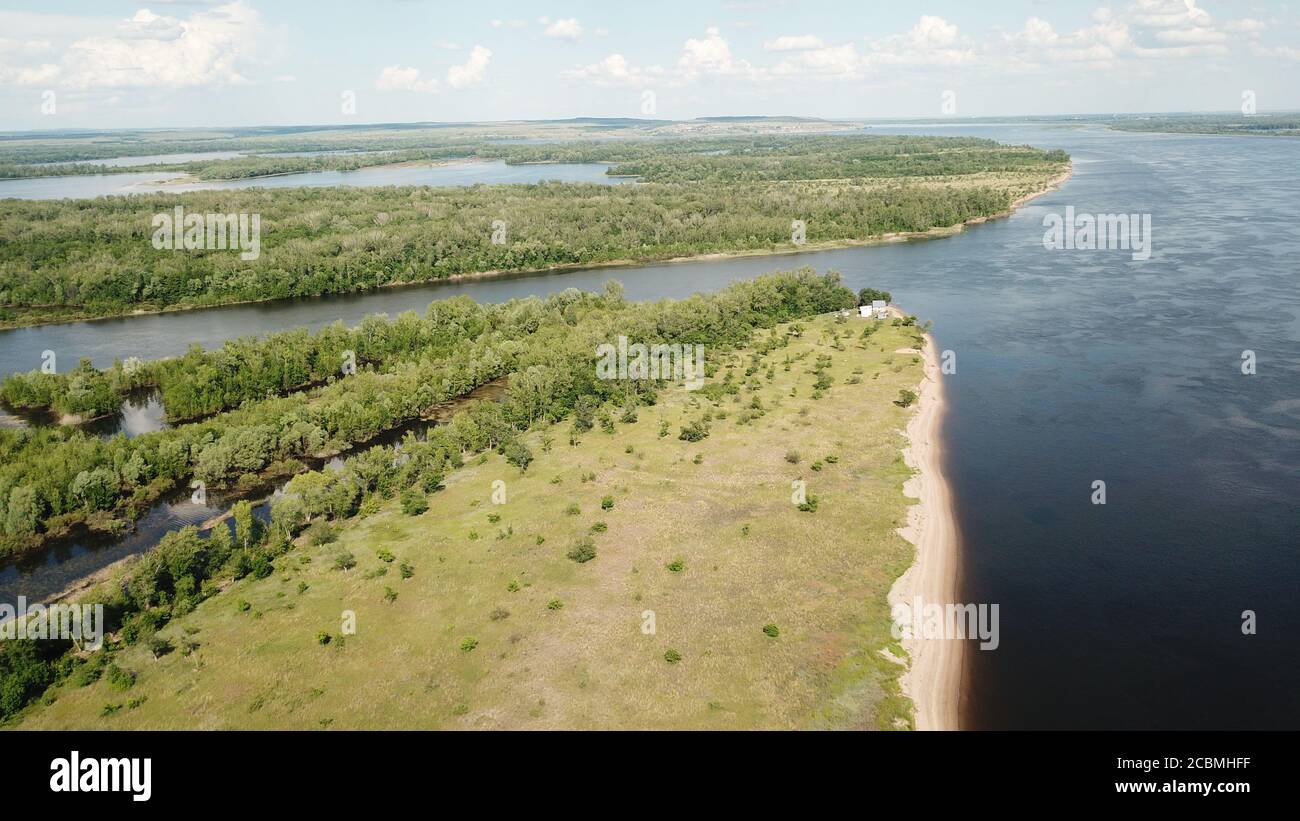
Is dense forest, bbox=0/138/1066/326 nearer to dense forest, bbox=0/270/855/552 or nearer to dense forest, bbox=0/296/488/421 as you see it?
dense forest, bbox=0/296/488/421

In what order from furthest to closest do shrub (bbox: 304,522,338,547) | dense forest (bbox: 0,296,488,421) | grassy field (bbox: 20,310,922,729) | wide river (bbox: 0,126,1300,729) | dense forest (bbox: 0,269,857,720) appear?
dense forest (bbox: 0,296,488,421)
shrub (bbox: 304,522,338,547)
dense forest (bbox: 0,269,857,720)
wide river (bbox: 0,126,1300,729)
grassy field (bbox: 20,310,922,729)

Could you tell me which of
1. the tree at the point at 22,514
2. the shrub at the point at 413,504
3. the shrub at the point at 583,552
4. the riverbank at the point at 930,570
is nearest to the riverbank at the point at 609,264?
the tree at the point at 22,514

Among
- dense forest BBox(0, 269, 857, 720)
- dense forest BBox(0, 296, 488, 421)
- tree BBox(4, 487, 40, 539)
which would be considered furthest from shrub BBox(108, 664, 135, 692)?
dense forest BBox(0, 296, 488, 421)

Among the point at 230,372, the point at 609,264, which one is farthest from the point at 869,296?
the point at 230,372
